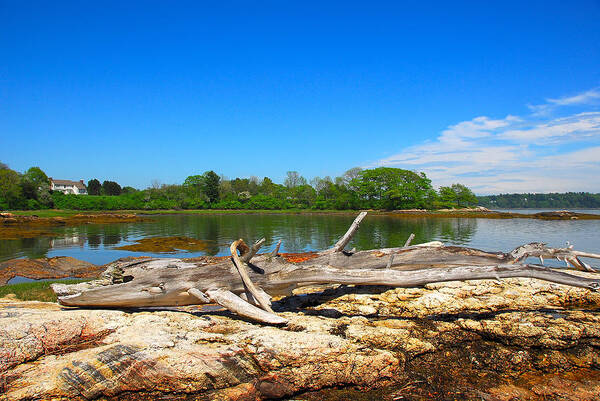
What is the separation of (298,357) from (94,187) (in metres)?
154

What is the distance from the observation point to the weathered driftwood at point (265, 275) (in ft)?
19.9

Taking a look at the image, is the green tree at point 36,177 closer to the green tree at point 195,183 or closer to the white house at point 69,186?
the white house at point 69,186

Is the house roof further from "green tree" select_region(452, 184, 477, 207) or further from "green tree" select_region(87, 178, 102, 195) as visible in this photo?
"green tree" select_region(452, 184, 477, 207)

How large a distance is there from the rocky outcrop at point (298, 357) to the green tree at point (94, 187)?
491ft

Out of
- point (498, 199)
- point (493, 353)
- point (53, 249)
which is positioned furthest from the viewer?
point (498, 199)

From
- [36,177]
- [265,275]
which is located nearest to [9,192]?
[36,177]

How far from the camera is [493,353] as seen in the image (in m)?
5.51

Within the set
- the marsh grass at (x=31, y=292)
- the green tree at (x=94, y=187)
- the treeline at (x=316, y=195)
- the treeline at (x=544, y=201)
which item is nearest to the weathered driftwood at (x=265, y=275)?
the marsh grass at (x=31, y=292)

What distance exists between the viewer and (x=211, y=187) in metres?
112

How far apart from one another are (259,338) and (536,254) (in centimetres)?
621

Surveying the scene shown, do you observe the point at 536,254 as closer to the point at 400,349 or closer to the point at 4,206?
the point at 400,349

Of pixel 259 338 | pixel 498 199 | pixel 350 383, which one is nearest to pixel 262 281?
pixel 259 338

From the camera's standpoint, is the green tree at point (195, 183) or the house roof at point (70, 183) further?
the house roof at point (70, 183)

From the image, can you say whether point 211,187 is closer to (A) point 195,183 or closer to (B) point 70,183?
(A) point 195,183
